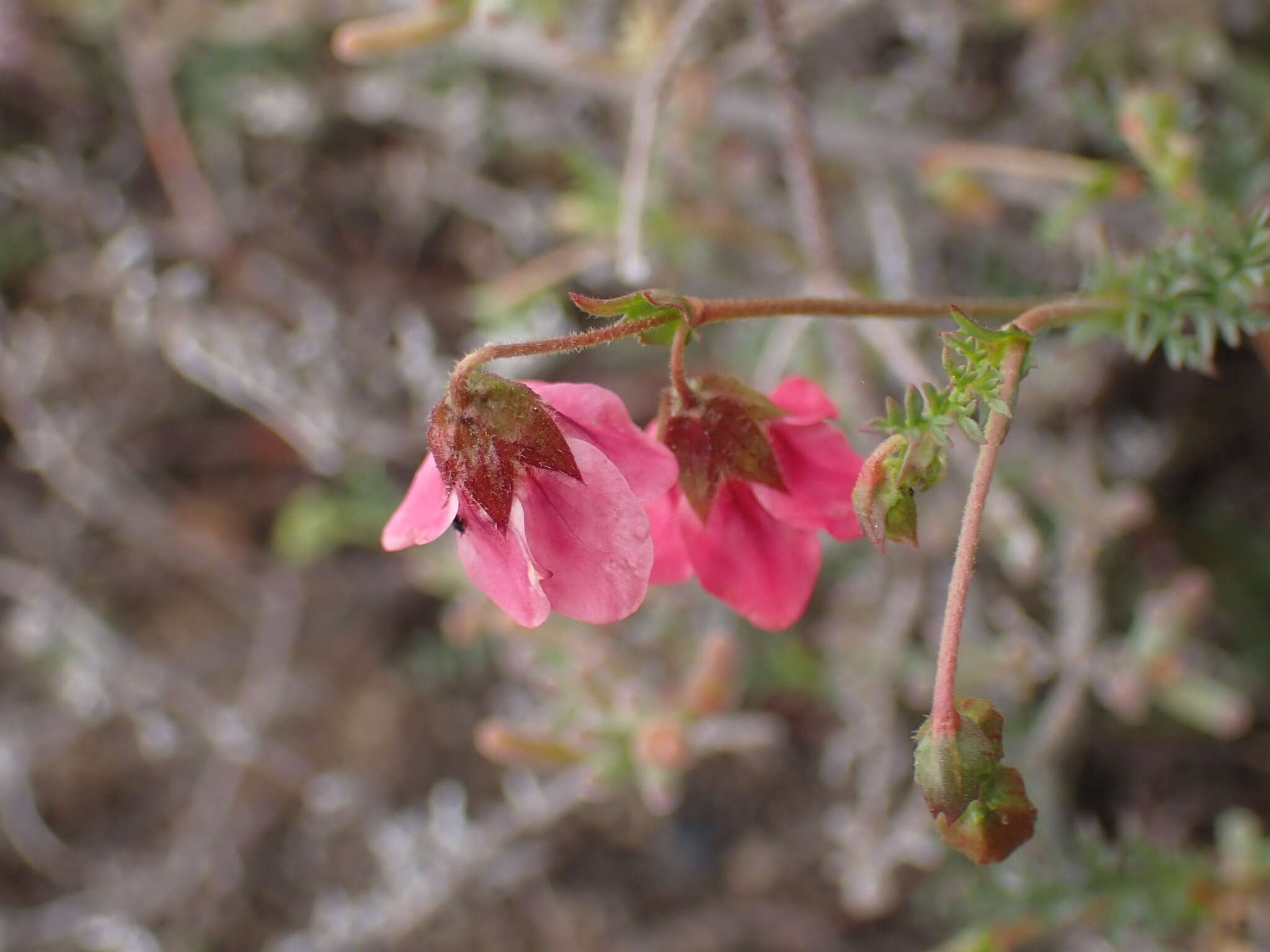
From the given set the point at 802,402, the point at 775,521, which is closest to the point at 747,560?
the point at 775,521

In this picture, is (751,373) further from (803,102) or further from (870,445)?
(803,102)

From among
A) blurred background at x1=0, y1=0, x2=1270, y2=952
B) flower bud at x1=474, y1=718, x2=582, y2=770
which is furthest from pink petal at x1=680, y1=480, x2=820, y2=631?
flower bud at x1=474, y1=718, x2=582, y2=770

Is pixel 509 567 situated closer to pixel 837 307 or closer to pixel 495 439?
pixel 495 439

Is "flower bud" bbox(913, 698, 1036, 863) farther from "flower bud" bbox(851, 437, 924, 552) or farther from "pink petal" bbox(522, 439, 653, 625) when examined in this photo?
"pink petal" bbox(522, 439, 653, 625)

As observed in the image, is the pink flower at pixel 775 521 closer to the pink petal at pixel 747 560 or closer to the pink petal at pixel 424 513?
the pink petal at pixel 747 560

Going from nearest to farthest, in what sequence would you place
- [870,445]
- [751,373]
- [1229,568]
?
[870,445] < [1229,568] < [751,373]

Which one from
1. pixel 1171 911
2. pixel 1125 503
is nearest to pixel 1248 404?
pixel 1125 503

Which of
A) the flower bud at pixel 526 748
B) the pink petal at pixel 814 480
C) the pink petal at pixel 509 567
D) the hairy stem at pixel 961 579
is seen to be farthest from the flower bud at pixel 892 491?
the flower bud at pixel 526 748
